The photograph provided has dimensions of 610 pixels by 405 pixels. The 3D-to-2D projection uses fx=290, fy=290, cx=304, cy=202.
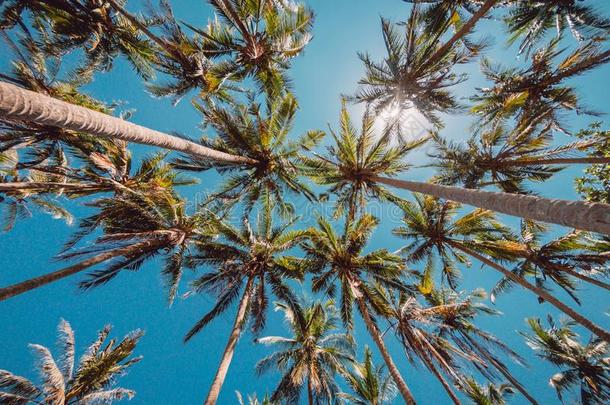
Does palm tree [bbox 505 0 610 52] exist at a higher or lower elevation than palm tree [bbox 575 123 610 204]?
higher

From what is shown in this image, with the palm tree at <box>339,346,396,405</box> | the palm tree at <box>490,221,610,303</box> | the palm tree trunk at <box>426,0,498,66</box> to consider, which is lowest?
the palm tree at <box>339,346,396,405</box>

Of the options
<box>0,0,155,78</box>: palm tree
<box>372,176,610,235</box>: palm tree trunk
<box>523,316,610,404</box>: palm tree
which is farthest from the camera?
<box>523,316,610,404</box>: palm tree

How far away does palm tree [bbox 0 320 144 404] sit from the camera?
8.00 meters

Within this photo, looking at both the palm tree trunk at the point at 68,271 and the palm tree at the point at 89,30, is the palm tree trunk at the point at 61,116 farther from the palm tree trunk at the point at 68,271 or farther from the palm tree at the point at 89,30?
the palm tree at the point at 89,30

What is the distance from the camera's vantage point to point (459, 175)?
10.2 m

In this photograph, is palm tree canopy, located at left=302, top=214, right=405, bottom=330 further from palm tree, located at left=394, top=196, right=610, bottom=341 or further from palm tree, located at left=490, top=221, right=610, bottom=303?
palm tree, located at left=490, top=221, right=610, bottom=303

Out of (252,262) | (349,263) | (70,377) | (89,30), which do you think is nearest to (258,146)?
(252,262)

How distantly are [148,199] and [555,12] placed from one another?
487 inches

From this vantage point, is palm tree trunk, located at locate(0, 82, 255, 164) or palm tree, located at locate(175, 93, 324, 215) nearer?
palm tree trunk, located at locate(0, 82, 255, 164)

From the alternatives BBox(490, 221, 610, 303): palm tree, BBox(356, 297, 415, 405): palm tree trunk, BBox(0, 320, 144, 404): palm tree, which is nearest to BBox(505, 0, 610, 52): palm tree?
BBox(490, 221, 610, 303): palm tree

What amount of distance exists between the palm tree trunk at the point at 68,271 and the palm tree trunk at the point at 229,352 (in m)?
3.49

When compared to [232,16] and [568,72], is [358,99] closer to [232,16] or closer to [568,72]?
[232,16]

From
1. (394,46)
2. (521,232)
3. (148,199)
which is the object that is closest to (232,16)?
(394,46)

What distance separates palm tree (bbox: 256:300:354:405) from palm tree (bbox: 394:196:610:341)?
5.07m
